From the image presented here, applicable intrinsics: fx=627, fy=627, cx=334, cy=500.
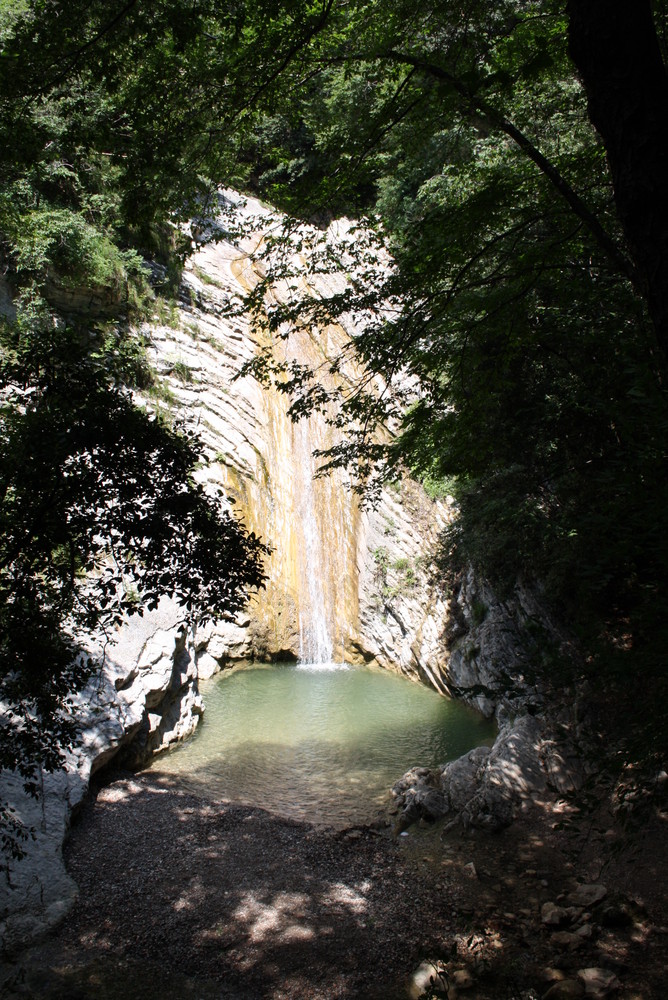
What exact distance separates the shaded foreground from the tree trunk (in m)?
3.45

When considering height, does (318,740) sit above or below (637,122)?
below

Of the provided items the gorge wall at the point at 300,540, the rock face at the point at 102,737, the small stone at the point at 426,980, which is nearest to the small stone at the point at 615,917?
the small stone at the point at 426,980

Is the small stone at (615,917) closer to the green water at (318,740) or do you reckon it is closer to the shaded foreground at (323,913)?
the shaded foreground at (323,913)

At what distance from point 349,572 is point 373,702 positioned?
4.21 m

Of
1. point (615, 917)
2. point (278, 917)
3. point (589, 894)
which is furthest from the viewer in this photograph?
point (278, 917)

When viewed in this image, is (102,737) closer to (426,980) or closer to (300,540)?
(426,980)

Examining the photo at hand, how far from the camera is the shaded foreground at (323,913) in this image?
14.4ft

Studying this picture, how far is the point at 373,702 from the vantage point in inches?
484

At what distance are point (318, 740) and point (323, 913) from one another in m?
4.94

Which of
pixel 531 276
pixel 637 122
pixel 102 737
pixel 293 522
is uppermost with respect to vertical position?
pixel 531 276

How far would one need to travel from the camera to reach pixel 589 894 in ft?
16.7

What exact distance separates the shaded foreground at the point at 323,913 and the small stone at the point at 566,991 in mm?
99

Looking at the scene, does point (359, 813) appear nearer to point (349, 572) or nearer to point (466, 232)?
point (466, 232)

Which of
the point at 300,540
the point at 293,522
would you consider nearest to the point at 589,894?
the point at 300,540
